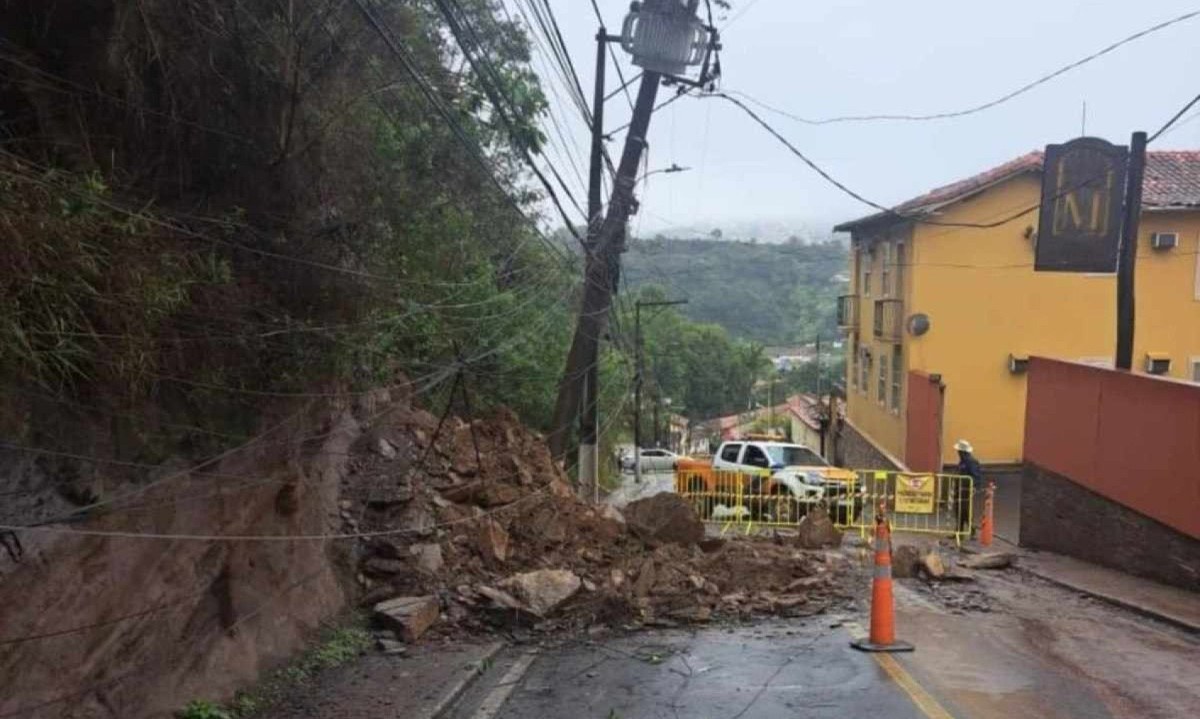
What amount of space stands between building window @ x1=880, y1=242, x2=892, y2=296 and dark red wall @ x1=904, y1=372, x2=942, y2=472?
12.1 feet

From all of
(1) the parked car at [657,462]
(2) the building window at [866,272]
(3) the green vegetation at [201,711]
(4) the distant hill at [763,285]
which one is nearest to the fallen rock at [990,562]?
(3) the green vegetation at [201,711]

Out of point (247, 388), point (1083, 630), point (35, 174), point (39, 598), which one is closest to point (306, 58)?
point (247, 388)

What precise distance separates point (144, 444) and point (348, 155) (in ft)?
8.63

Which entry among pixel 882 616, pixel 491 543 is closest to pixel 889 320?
pixel 491 543

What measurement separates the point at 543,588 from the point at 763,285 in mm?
48821

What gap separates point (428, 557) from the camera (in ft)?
29.9

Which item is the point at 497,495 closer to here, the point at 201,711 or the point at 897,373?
the point at 201,711

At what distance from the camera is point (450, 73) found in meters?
10.6

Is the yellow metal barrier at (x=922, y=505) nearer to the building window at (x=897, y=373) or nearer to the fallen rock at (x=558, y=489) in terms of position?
the fallen rock at (x=558, y=489)

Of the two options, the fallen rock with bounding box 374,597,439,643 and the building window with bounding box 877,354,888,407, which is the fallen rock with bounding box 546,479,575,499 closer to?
the fallen rock with bounding box 374,597,439,643

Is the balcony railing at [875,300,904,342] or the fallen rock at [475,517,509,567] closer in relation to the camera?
the fallen rock at [475,517,509,567]

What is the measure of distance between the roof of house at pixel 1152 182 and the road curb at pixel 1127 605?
14066mm

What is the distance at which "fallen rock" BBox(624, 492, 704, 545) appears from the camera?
39.1 feet

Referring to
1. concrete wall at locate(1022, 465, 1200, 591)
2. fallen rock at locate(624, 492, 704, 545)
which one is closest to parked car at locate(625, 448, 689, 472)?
concrete wall at locate(1022, 465, 1200, 591)
